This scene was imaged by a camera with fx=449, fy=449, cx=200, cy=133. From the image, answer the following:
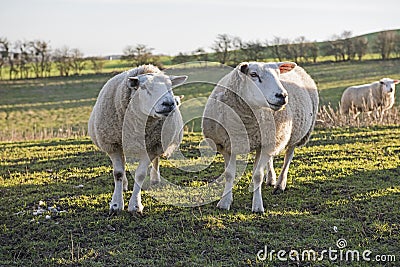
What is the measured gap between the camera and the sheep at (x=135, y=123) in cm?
517

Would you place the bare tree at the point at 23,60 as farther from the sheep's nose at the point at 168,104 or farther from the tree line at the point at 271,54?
the sheep's nose at the point at 168,104

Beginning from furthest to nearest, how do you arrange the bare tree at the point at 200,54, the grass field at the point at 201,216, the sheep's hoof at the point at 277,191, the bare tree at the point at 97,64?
1. the bare tree at the point at 97,64
2. the bare tree at the point at 200,54
3. the sheep's hoof at the point at 277,191
4. the grass field at the point at 201,216

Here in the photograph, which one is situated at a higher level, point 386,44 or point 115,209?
point 386,44

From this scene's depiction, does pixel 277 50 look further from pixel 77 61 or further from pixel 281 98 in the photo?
pixel 281 98

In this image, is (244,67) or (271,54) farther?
(271,54)

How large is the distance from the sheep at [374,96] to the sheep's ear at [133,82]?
43.8 ft

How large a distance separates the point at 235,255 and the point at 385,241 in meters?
1.64

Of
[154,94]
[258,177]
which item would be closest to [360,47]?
[258,177]

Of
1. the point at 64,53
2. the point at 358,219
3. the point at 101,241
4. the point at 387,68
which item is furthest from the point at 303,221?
the point at 64,53

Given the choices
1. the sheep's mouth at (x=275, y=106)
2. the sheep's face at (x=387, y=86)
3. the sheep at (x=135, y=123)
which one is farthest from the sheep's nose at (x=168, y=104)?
the sheep's face at (x=387, y=86)

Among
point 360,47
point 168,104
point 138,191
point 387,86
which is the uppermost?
point 360,47

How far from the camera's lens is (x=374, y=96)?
17.7 metres

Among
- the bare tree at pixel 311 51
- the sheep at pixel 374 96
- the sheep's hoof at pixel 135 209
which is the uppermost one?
the bare tree at pixel 311 51

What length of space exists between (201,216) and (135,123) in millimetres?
1383
